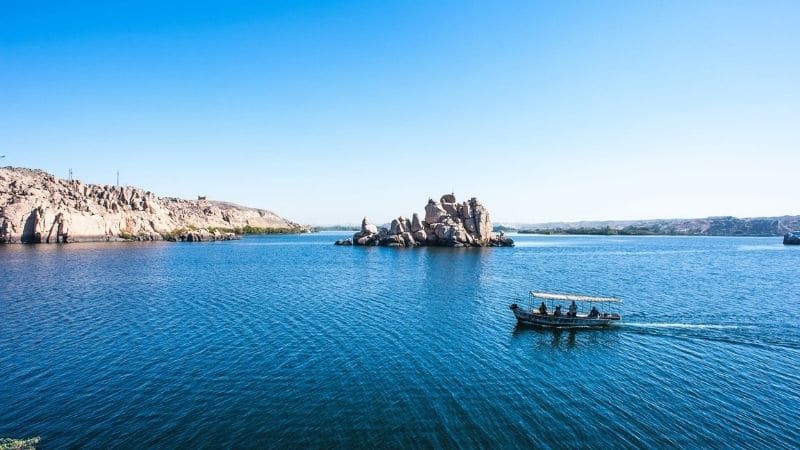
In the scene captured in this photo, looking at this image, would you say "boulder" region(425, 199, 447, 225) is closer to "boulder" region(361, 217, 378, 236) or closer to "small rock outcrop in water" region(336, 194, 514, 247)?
"small rock outcrop in water" region(336, 194, 514, 247)

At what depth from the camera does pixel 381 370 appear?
32000mm

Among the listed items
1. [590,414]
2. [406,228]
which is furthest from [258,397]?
[406,228]

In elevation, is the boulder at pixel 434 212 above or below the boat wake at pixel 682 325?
above

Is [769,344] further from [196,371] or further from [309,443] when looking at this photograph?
[196,371]

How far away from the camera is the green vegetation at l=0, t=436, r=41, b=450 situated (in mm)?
20080

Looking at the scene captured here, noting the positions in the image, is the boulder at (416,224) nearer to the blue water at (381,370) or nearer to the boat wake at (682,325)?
the blue water at (381,370)

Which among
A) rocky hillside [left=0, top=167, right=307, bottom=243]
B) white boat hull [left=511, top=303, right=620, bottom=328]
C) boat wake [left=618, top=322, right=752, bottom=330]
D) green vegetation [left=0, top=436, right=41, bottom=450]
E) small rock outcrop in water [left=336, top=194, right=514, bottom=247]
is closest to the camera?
green vegetation [left=0, top=436, right=41, bottom=450]

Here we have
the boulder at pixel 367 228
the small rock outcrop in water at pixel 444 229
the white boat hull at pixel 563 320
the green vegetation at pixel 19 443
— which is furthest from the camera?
the boulder at pixel 367 228

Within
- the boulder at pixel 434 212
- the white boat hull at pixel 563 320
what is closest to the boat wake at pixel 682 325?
the white boat hull at pixel 563 320

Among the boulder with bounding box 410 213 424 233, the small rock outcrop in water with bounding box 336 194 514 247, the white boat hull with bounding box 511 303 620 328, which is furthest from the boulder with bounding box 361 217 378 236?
the white boat hull with bounding box 511 303 620 328

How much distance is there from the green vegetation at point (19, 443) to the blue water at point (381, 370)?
27.9 inches

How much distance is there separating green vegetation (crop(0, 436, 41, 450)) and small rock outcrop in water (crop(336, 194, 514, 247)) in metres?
144

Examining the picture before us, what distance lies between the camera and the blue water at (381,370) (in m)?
22.9

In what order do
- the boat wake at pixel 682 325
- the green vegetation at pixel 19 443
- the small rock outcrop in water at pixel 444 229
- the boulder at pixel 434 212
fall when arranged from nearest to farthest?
the green vegetation at pixel 19 443
the boat wake at pixel 682 325
the small rock outcrop in water at pixel 444 229
the boulder at pixel 434 212
